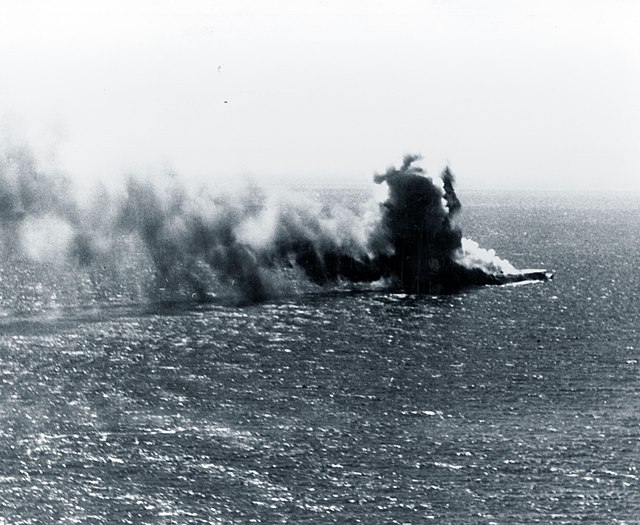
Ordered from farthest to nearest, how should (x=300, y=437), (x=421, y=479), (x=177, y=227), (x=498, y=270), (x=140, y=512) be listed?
(x=498, y=270) → (x=177, y=227) → (x=300, y=437) → (x=421, y=479) → (x=140, y=512)

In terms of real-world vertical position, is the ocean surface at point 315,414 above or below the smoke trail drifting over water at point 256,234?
below

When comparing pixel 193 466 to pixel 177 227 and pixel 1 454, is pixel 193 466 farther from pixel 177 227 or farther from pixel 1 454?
pixel 177 227

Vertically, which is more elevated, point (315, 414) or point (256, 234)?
point (256, 234)

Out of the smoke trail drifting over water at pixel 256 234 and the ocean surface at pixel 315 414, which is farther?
the smoke trail drifting over water at pixel 256 234

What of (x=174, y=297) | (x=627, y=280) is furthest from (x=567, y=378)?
(x=627, y=280)

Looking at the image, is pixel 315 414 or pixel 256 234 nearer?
pixel 315 414
